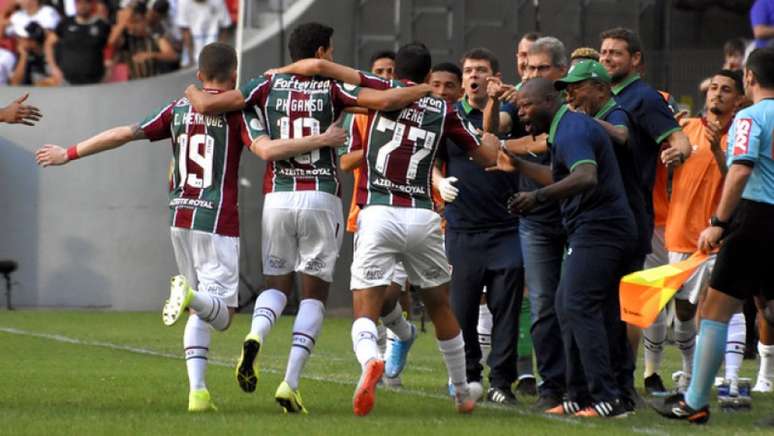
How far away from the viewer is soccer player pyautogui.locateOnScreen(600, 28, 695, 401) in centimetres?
973

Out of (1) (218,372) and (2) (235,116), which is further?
(1) (218,372)

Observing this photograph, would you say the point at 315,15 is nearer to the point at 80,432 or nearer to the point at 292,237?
the point at 292,237

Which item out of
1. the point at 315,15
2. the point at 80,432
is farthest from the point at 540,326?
the point at 315,15

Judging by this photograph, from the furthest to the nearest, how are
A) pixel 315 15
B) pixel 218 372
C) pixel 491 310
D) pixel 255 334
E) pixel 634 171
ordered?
1. pixel 315 15
2. pixel 218 372
3. pixel 491 310
4. pixel 634 171
5. pixel 255 334

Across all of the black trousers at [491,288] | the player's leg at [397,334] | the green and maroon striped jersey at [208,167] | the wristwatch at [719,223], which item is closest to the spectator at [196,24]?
the player's leg at [397,334]

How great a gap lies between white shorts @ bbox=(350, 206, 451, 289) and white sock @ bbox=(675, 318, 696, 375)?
295cm

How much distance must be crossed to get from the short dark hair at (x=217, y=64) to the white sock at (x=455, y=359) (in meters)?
1.98

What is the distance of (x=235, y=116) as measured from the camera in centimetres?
933

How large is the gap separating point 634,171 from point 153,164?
12.9 m

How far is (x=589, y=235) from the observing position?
899cm

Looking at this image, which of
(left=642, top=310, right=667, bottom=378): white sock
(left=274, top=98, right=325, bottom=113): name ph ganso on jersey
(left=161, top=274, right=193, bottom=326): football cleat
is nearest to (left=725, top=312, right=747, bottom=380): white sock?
(left=642, top=310, right=667, bottom=378): white sock

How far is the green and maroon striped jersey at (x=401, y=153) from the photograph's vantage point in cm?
895

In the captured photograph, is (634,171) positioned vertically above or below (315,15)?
below

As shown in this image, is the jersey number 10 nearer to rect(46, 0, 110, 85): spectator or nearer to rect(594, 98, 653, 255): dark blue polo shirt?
rect(594, 98, 653, 255): dark blue polo shirt
